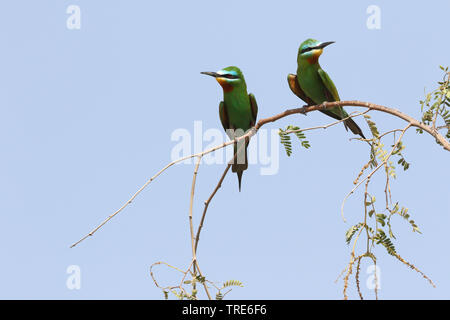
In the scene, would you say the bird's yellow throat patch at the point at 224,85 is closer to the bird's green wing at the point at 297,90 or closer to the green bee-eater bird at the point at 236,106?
the green bee-eater bird at the point at 236,106

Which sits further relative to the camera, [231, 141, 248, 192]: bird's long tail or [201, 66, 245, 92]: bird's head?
[201, 66, 245, 92]: bird's head

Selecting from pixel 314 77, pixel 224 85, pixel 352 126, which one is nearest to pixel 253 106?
pixel 224 85

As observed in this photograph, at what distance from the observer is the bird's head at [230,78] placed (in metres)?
4.57

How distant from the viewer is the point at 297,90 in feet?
15.3

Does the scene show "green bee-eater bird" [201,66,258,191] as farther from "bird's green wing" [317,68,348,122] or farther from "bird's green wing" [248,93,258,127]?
"bird's green wing" [317,68,348,122]

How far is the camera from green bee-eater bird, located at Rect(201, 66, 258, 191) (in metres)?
4.59

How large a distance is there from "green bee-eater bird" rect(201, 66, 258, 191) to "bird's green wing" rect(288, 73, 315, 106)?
0.31m

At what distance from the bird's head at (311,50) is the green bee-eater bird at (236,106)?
465 mm

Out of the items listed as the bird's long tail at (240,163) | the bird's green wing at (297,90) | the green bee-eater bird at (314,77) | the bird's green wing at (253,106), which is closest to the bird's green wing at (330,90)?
the green bee-eater bird at (314,77)

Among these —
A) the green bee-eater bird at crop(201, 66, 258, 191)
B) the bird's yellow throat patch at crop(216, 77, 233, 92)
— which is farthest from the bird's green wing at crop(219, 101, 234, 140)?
the bird's yellow throat patch at crop(216, 77, 233, 92)

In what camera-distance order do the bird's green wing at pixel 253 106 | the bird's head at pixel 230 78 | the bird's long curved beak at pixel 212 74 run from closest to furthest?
the bird's long curved beak at pixel 212 74
the bird's head at pixel 230 78
the bird's green wing at pixel 253 106
